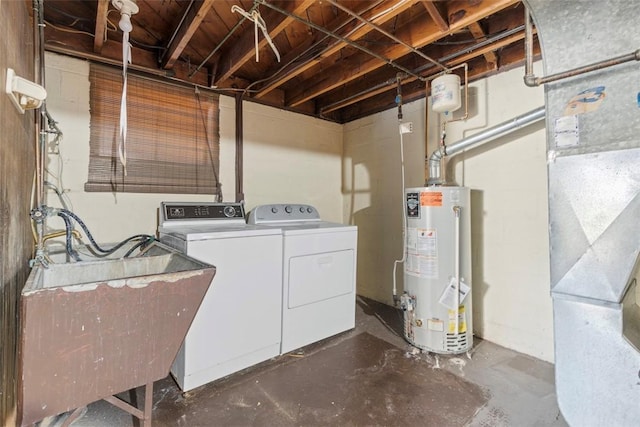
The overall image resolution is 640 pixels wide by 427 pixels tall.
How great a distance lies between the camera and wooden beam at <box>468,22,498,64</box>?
6.60 feet

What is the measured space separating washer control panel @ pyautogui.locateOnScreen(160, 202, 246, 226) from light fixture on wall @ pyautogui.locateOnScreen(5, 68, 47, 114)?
3.81 ft

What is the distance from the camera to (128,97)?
234 cm

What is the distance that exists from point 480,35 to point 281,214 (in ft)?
6.93

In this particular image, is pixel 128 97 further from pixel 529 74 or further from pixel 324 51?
pixel 529 74

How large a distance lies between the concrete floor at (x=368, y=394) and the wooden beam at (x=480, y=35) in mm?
2296

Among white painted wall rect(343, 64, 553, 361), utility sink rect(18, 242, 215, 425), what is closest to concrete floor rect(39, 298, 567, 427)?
white painted wall rect(343, 64, 553, 361)

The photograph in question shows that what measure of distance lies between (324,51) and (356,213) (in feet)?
6.38

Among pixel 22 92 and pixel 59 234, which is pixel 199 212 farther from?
pixel 22 92

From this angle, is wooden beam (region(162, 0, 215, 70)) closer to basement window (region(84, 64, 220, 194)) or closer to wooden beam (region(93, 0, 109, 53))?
basement window (region(84, 64, 220, 194))

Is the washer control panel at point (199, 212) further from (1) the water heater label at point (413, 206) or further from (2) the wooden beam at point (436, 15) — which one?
(2) the wooden beam at point (436, 15)

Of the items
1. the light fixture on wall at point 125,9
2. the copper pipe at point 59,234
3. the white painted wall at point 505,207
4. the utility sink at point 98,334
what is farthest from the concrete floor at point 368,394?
the light fixture on wall at point 125,9

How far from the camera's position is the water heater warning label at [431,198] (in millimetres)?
2213

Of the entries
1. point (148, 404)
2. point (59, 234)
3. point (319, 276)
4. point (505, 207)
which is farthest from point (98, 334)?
point (505, 207)

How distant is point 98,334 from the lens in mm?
1111
